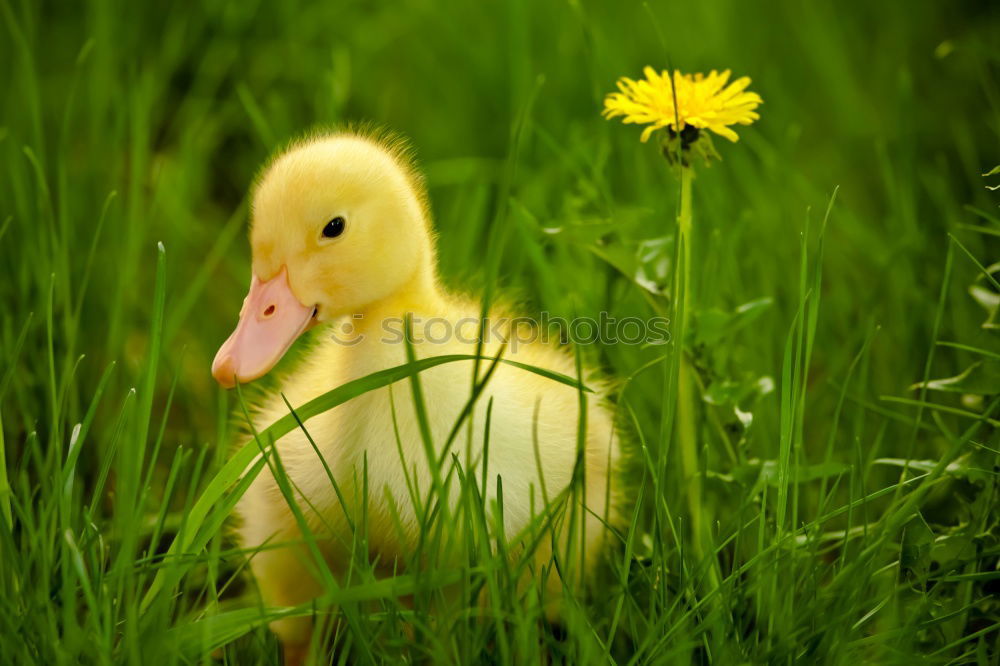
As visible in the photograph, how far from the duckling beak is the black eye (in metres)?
0.08

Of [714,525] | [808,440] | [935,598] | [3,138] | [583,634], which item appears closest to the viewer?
[583,634]

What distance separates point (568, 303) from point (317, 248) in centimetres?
67

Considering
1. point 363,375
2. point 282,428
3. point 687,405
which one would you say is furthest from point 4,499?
point 687,405

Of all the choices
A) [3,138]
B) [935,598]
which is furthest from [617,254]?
[3,138]

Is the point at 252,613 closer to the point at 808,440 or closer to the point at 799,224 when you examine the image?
the point at 808,440

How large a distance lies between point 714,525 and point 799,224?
0.96m

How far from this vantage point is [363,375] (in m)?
1.61

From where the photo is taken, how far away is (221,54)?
3189 mm

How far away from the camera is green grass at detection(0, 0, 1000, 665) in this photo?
1.37 m

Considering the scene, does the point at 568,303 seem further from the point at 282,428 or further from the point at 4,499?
the point at 4,499

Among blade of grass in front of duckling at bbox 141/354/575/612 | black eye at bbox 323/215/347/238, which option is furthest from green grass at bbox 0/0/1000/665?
black eye at bbox 323/215/347/238

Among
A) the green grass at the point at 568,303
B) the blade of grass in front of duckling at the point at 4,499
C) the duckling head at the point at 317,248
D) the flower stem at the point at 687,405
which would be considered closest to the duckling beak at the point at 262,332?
the duckling head at the point at 317,248

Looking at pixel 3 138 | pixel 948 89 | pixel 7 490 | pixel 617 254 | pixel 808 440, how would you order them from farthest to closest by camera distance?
pixel 948 89 → pixel 3 138 → pixel 808 440 → pixel 617 254 → pixel 7 490

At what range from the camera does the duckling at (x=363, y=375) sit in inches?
60.2
